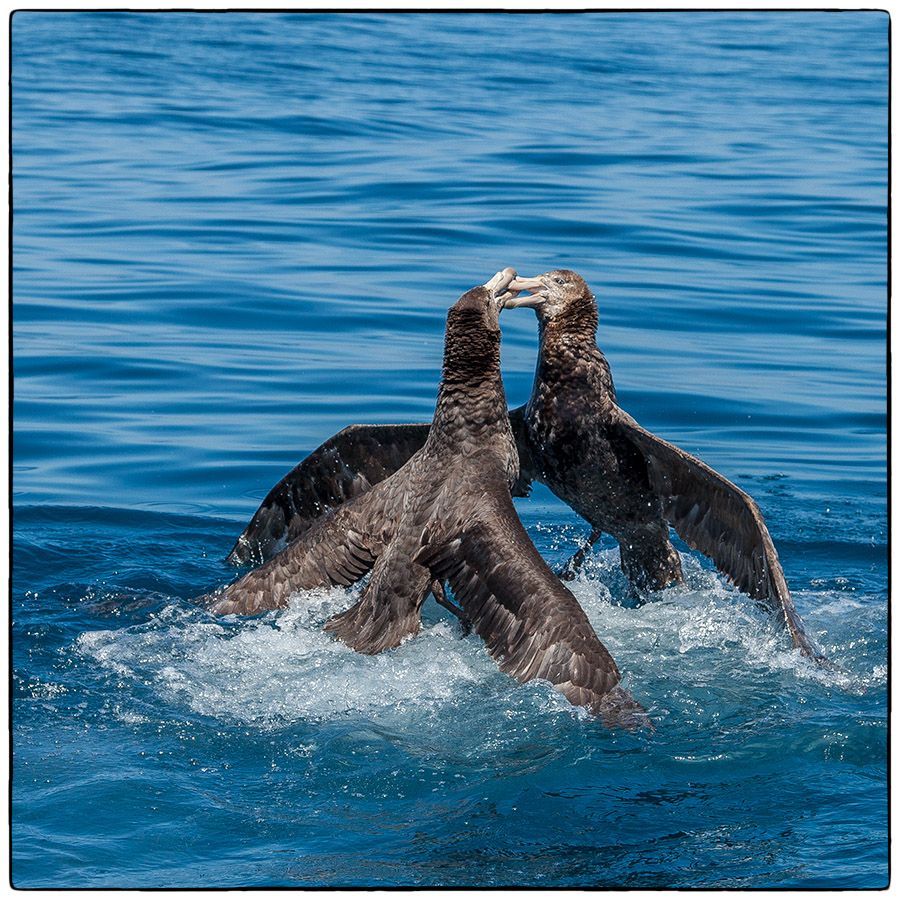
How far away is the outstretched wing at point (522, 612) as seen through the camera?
22.6 ft

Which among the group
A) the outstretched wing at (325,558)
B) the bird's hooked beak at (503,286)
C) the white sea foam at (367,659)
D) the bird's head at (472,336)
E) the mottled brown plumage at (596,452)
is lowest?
the white sea foam at (367,659)

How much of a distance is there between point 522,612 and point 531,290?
2.75 meters

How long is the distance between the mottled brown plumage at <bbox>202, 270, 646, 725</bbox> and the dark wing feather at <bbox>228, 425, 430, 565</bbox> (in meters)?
0.07

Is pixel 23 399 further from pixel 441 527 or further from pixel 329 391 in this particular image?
pixel 441 527

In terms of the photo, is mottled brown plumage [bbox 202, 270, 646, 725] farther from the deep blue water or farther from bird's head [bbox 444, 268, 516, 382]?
the deep blue water

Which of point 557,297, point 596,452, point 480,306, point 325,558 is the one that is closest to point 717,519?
point 596,452

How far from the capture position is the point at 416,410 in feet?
42.6

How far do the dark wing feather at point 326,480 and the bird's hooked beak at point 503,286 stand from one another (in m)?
1.12

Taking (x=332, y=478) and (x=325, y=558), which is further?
(x=332, y=478)

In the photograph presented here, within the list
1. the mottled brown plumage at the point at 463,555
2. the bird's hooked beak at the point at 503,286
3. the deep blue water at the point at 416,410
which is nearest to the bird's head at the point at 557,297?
the bird's hooked beak at the point at 503,286

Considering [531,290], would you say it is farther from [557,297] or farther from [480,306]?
[480,306]

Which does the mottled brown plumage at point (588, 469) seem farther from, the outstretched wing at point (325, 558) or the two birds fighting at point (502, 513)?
the outstretched wing at point (325, 558)

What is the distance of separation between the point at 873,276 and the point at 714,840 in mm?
11310

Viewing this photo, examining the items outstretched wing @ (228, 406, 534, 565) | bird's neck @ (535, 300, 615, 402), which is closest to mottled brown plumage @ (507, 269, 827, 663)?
bird's neck @ (535, 300, 615, 402)
